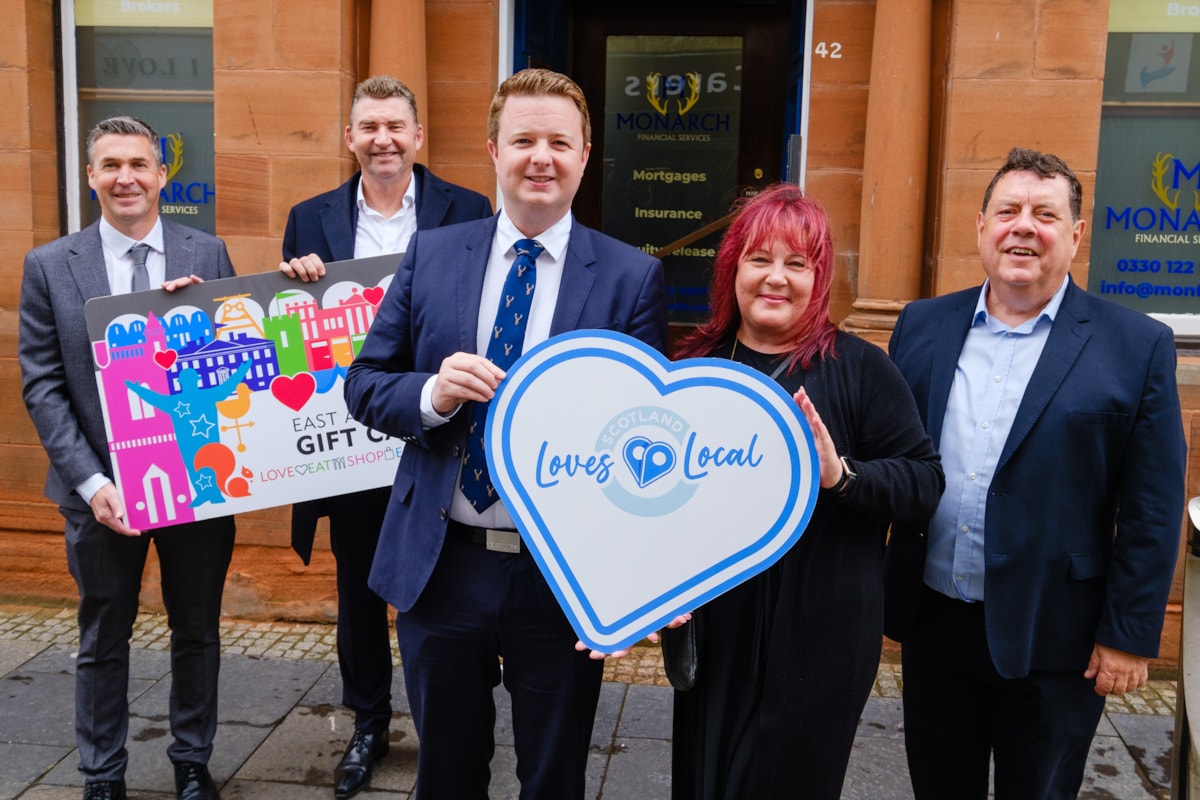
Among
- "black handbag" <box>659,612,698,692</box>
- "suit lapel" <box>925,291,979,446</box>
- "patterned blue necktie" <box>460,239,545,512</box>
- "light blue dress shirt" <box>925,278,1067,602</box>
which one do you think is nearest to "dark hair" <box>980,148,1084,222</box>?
"light blue dress shirt" <box>925,278,1067,602</box>

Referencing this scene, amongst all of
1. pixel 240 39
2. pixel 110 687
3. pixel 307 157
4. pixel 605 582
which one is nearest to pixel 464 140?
pixel 307 157

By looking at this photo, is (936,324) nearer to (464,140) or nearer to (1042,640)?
(1042,640)

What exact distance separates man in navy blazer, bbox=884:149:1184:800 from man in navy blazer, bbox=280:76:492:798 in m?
1.84

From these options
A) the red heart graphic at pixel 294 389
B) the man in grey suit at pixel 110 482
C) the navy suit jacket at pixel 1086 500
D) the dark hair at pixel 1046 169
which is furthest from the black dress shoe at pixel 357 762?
the dark hair at pixel 1046 169

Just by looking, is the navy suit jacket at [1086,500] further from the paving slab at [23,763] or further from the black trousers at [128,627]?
the paving slab at [23,763]

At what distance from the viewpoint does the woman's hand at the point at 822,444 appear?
6.97 feet

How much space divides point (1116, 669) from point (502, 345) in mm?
1612

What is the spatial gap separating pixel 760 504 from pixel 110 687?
7.81 feet

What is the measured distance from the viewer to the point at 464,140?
17.7 ft

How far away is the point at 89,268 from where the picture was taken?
131 inches

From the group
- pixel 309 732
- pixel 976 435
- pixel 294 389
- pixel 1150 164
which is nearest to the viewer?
pixel 976 435

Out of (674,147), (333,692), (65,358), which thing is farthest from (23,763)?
(674,147)

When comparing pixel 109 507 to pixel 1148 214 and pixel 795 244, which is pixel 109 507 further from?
pixel 1148 214

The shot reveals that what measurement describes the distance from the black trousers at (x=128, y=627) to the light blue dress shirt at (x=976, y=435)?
234 cm
